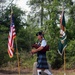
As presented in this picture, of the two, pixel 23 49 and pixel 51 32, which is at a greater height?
pixel 51 32

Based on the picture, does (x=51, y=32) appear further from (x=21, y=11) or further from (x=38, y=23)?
(x=21, y=11)

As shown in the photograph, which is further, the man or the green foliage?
the green foliage

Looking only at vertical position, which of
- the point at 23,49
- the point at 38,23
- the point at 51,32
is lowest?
the point at 23,49

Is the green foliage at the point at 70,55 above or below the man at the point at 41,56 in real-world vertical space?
below

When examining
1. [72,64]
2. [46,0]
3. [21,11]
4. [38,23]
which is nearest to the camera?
[72,64]

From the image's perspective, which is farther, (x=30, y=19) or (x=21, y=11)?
(x=21, y=11)

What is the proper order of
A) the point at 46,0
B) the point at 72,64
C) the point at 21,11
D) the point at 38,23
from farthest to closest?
the point at 21,11 → the point at 38,23 → the point at 46,0 → the point at 72,64

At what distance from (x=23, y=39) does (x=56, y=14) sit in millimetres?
11549

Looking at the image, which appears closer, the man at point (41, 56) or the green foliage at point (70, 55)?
the man at point (41, 56)

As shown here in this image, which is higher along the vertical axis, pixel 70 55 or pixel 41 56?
pixel 41 56

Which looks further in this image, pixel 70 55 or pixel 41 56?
pixel 70 55

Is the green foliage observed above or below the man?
below

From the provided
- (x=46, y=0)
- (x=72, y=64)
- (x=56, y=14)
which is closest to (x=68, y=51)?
(x=72, y=64)

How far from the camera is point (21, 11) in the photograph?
4156 cm
